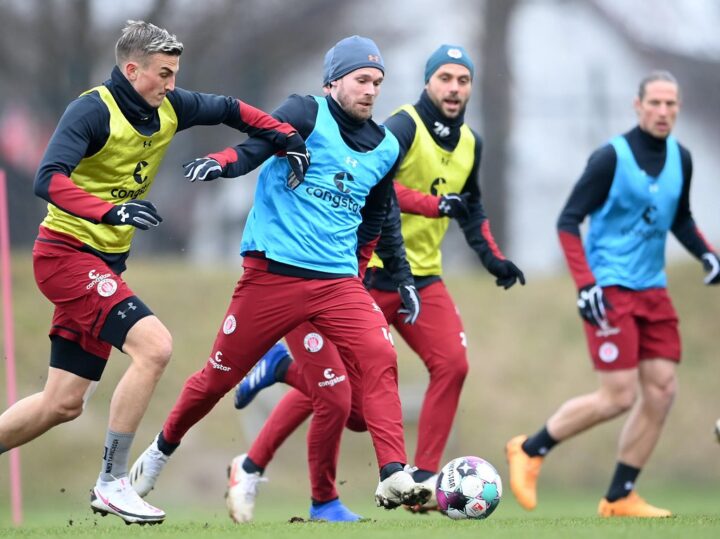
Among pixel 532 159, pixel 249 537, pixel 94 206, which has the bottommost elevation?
pixel 249 537

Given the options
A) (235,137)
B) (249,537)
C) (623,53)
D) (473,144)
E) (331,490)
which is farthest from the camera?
(623,53)

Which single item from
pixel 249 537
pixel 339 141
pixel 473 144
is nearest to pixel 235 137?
pixel 473 144

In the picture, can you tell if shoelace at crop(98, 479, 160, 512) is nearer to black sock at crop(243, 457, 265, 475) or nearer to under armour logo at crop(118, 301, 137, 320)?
under armour logo at crop(118, 301, 137, 320)

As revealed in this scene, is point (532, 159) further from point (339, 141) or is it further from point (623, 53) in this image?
point (339, 141)

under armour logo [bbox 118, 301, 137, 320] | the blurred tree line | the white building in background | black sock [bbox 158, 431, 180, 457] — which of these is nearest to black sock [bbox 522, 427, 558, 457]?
black sock [bbox 158, 431, 180, 457]

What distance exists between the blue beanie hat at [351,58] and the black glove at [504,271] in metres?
1.62

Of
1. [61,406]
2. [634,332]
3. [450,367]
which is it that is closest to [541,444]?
[634,332]

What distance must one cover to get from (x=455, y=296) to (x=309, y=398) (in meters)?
7.34

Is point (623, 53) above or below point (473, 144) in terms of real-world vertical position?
above

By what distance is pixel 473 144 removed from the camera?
874 centimetres

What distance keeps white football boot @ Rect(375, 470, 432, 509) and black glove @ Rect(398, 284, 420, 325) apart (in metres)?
1.20

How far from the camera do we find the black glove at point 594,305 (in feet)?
28.7

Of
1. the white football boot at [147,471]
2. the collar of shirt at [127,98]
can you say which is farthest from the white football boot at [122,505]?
the collar of shirt at [127,98]

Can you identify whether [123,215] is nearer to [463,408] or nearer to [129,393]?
[129,393]
